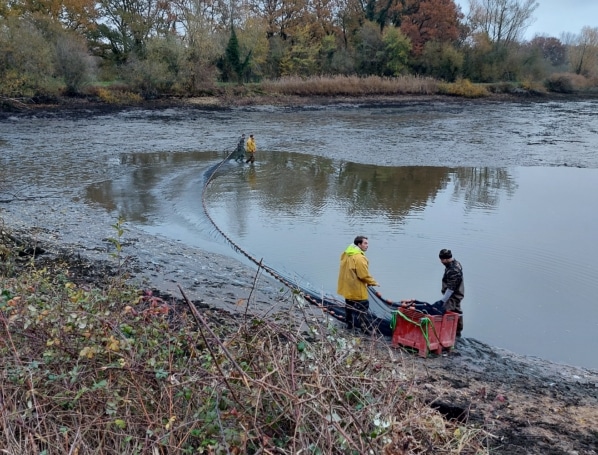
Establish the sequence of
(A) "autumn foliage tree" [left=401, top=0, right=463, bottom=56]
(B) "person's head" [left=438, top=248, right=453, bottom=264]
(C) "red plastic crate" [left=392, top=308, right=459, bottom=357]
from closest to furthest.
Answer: (C) "red plastic crate" [left=392, top=308, right=459, bottom=357] → (B) "person's head" [left=438, top=248, right=453, bottom=264] → (A) "autumn foliage tree" [left=401, top=0, right=463, bottom=56]

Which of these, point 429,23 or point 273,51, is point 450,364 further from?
point 429,23

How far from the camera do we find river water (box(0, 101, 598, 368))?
36.2ft

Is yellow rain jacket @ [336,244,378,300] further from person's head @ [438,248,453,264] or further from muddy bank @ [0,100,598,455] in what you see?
person's head @ [438,248,453,264]

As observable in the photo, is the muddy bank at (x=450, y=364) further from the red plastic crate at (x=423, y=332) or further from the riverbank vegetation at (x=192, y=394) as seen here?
the riverbank vegetation at (x=192, y=394)

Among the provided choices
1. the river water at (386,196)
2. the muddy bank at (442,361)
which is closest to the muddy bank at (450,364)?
the muddy bank at (442,361)

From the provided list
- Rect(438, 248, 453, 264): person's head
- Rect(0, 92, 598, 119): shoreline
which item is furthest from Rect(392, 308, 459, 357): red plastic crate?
Rect(0, 92, 598, 119): shoreline

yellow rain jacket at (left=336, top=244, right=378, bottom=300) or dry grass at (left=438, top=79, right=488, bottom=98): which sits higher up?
dry grass at (left=438, top=79, right=488, bottom=98)

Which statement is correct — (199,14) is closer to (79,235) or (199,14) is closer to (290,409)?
(79,235)

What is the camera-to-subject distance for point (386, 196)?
1870 centimetres

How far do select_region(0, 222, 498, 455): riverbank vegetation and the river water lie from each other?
4950 millimetres

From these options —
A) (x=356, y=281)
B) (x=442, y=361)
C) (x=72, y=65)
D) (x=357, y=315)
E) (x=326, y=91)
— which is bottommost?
(x=442, y=361)

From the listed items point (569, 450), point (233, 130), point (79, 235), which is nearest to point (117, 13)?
point (233, 130)

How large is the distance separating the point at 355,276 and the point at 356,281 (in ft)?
0.27

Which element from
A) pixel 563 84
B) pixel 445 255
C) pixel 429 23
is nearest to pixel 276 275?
pixel 445 255
